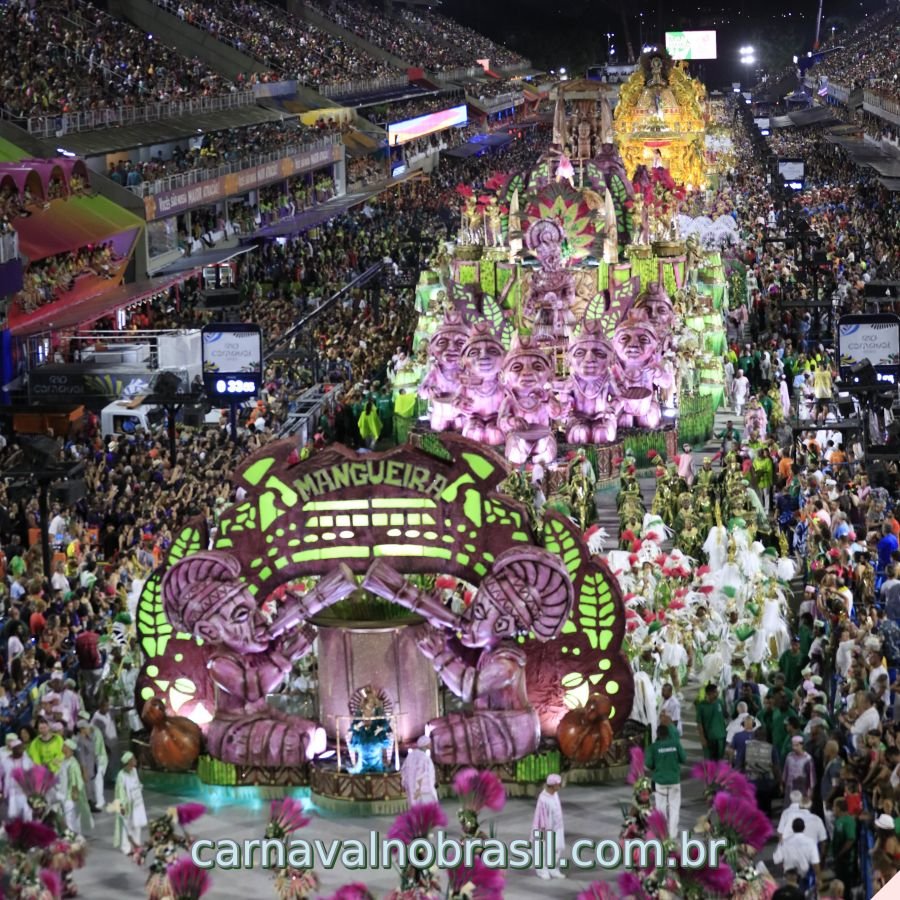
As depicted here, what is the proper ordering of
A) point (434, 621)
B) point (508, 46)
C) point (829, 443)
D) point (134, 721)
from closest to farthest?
point (434, 621)
point (134, 721)
point (829, 443)
point (508, 46)

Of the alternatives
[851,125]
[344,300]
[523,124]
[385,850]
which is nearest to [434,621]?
[385,850]

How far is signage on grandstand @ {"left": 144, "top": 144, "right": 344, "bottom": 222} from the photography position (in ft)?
156

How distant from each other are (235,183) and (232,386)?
24.8 meters

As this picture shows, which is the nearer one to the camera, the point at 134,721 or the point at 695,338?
the point at 134,721

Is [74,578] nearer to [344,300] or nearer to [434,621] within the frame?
[434,621]

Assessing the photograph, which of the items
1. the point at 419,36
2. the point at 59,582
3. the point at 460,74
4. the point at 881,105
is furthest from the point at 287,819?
the point at 419,36

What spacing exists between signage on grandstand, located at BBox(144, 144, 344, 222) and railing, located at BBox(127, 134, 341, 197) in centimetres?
10

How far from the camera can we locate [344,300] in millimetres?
46250

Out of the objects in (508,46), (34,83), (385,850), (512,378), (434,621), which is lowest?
(385,850)

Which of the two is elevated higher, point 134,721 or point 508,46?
point 508,46

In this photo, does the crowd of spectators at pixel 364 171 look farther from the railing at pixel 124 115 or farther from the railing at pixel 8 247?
the railing at pixel 8 247

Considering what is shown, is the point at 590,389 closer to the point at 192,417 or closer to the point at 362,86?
the point at 192,417

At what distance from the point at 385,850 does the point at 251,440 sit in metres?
14.9

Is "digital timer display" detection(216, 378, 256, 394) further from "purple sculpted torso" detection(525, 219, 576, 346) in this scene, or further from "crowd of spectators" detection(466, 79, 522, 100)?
"crowd of spectators" detection(466, 79, 522, 100)
